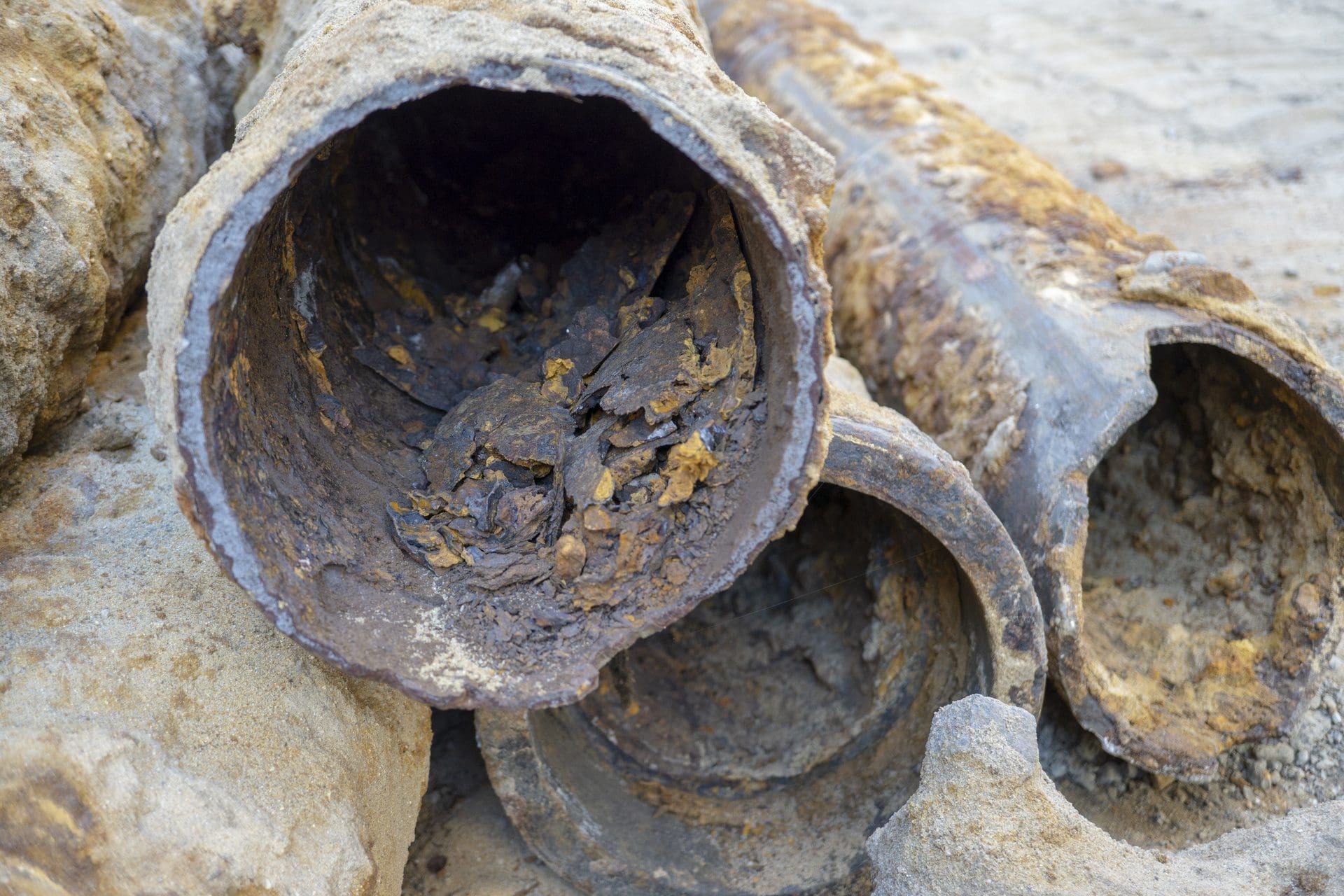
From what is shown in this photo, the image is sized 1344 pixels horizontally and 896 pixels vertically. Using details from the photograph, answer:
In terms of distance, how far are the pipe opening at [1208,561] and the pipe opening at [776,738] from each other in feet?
1.34

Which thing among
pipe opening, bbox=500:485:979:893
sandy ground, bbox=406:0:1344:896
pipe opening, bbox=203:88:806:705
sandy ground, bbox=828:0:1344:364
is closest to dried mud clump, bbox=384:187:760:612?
pipe opening, bbox=203:88:806:705

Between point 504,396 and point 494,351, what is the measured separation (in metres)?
0.24

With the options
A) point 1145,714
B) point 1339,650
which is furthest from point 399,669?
point 1339,650

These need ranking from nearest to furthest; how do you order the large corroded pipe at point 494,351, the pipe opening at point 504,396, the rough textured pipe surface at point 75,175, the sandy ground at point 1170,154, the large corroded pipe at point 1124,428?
the large corroded pipe at point 494,351 < the pipe opening at point 504,396 < the rough textured pipe surface at point 75,175 < the large corroded pipe at point 1124,428 < the sandy ground at point 1170,154

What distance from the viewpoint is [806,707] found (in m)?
2.39

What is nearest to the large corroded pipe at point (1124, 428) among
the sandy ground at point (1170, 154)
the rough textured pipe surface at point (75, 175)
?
the sandy ground at point (1170, 154)

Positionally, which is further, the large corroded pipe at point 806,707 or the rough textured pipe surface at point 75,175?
the large corroded pipe at point 806,707

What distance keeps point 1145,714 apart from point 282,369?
1.85m

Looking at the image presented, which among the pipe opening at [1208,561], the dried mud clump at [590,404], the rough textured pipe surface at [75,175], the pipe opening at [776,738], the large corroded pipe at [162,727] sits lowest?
the pipe opening at [776,738]

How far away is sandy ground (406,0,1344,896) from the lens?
2273mm

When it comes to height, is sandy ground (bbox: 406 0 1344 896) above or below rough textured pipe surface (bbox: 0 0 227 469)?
below

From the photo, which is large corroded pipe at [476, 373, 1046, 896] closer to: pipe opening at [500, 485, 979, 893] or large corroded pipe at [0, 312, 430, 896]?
pipe opening at [500, 485, 979, 893]

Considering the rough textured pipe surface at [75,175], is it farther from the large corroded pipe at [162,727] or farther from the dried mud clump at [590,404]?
the dried mud clump at [590,404]

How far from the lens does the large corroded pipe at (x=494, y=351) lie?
1.29m
